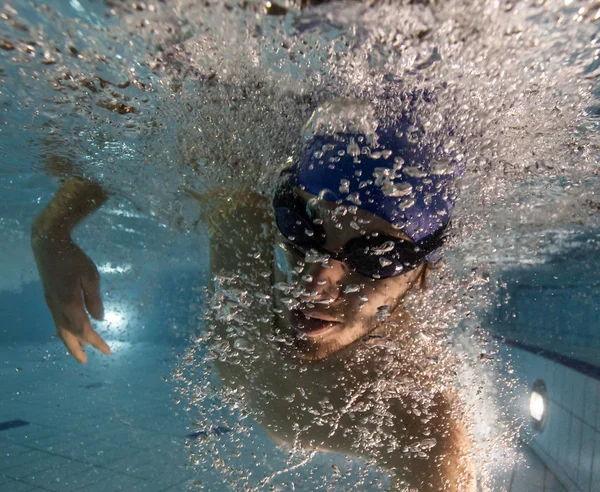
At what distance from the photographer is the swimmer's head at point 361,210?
2.62m

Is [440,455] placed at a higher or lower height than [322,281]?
lower

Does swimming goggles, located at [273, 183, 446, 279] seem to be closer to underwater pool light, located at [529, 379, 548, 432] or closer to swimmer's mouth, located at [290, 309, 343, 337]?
swimmer's mouth, located at [290, 309, 343, 337]

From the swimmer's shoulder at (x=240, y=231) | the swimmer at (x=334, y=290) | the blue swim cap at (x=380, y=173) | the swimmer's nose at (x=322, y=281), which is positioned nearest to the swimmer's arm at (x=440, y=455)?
the swimmer at (x=334, y=290)

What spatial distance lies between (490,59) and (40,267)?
14.9ft

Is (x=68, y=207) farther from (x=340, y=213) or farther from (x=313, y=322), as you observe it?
(x=340, y=213)

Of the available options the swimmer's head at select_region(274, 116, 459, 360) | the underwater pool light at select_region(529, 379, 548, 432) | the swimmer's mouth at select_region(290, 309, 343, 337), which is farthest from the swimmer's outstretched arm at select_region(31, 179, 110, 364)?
the underwater pool light at select_region(529, 379, 548, 432)

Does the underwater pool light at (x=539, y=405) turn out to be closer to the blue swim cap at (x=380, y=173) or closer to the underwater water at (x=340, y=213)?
the underwater water at (x=340, y=213)

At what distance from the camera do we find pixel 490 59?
222 cm

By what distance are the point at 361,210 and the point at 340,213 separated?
0.14 meters

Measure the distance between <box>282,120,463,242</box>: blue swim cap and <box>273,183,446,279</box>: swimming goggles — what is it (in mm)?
97

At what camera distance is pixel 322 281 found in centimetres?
304

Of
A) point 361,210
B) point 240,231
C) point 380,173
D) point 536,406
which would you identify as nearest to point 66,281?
point 240,231

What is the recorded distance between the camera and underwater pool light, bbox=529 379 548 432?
219 inches

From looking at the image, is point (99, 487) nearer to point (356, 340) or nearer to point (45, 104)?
point (356, 340)
